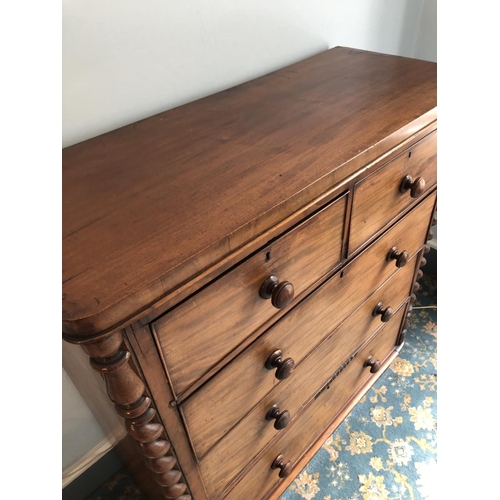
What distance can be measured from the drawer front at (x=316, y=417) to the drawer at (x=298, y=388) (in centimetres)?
4

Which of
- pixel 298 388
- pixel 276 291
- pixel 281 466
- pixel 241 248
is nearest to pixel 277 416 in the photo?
pixel 298 388

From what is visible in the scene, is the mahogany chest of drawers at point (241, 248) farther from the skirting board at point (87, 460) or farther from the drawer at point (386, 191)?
the skirting board at point (87, 460)

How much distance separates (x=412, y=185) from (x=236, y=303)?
46 cm

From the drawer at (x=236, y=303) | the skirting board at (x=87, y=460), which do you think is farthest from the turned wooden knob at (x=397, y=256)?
the skirting board at (x=87, y=460)

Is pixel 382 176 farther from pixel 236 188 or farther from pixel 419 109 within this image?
pixel 236 188

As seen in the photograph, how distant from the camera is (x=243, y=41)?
3.03ft

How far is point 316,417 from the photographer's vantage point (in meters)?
1.10

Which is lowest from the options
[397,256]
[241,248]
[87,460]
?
[87,460]

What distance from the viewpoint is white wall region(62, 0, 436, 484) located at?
72cm

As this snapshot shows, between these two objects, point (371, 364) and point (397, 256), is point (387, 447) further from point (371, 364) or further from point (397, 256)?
point (397, 256)

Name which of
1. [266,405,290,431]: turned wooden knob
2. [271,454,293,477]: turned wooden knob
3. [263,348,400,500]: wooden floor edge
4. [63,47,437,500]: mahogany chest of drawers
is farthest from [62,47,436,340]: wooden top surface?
[263,348,400,500]: wooden floor edge

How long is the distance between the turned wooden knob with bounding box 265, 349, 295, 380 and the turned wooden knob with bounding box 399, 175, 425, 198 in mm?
396
